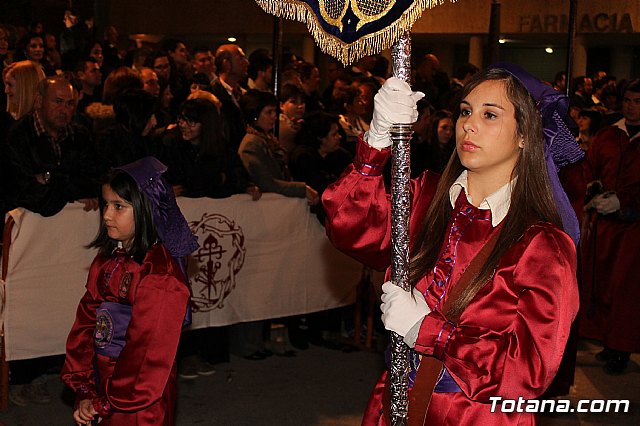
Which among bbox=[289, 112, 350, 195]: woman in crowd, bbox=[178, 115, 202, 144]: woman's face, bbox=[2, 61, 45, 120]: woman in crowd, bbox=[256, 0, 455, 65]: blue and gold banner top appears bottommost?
bbox=[289, 112, 350, 195]: woman in crowd

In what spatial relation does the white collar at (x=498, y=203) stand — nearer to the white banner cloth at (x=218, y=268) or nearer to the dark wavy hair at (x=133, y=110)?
the white banner cloth at (x=218, y=268)

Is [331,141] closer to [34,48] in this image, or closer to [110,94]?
[110,94]

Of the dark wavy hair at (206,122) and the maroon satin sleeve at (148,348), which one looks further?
the dark wavy hair at (206,122)

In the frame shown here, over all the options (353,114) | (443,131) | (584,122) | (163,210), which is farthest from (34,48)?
(163,210)

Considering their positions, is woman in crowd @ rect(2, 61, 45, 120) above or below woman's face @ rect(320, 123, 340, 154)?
above

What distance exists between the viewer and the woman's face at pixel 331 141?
766 centimetres

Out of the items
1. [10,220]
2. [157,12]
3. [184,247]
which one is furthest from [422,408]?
[157,12]

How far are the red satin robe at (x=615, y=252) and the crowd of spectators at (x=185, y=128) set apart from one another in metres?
0.36

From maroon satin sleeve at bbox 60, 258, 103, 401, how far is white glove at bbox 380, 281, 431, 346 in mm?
1709

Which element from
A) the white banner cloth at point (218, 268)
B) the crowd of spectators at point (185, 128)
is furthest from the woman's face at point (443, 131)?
the white banner cloth at point (218, 268)

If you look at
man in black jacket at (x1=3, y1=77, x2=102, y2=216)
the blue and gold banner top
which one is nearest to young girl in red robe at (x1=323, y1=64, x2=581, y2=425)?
the blue and gold banner top

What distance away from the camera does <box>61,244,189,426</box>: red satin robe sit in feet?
12.5

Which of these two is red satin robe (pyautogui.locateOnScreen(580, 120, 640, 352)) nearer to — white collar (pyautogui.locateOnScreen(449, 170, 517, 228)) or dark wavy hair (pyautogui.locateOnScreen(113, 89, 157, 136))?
dark wavy hair (pyautogui.locateOnScreen(113, 89, 157, 136))

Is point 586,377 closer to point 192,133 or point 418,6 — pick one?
point 192,133
